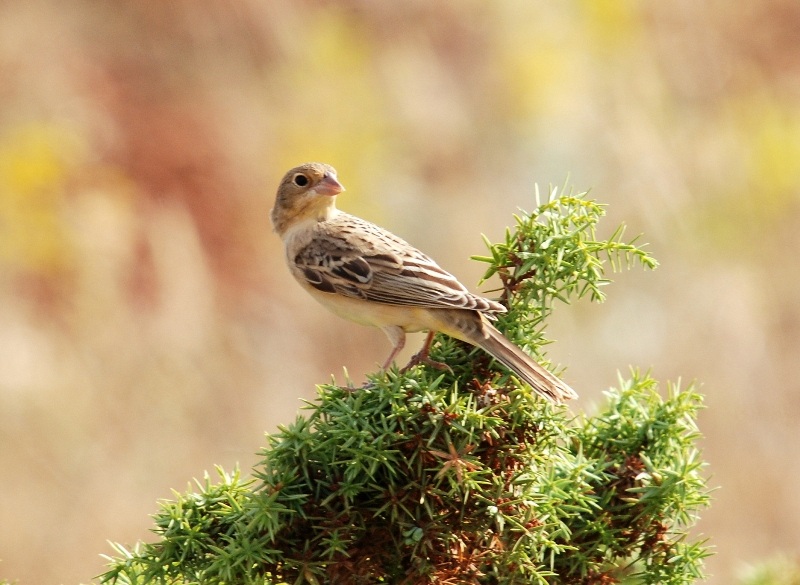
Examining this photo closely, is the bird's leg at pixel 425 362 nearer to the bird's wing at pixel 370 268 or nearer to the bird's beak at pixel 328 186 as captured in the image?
the bird's wing at pixel 370 268

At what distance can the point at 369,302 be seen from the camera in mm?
4168

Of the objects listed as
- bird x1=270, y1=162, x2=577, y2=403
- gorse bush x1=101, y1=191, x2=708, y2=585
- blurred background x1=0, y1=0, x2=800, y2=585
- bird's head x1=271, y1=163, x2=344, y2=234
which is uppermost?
blurred background x1=0, y1=0, x2=800, y2=585

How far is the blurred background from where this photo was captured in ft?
27.6

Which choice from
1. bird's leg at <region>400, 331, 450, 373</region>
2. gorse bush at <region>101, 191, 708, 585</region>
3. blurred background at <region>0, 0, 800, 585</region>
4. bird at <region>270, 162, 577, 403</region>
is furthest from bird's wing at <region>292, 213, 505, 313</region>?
blurred background at <region>0, 0, 800, 585</region>

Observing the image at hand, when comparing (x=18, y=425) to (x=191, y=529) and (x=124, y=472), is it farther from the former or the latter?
(x=191, y=529)

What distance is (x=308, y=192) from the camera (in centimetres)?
472

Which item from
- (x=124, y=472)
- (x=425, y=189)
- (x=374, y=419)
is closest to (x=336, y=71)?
(x=425, y=189)

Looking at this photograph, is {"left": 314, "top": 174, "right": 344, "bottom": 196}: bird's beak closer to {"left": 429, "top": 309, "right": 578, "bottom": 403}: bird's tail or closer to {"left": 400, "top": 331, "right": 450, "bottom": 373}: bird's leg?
{"left": 429, "top": 309, "right": 578, "bottom": 403}: bird's tail

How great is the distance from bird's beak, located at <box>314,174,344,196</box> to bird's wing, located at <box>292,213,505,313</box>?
0.54 ft

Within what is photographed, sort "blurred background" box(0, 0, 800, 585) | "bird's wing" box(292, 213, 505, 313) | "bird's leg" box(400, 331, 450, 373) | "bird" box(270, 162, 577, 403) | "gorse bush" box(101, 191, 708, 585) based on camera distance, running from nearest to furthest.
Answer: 1. "gorse bush" box(101, 191, 708, 585)
2. "bird's leg" box(400, 331, 450, 373)
3. "bird" box(270, 162, 577, 403)
4. "bird's wing" box(292, 213, 505, 313)
5. "blurred background" box(0, 0, 800, 585)

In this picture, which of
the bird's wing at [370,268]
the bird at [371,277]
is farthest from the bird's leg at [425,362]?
the bird's wing at [370,268]

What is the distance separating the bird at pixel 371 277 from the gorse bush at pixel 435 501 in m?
0.27

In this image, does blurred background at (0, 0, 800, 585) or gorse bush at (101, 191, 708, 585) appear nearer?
gorse bush at (101, 191, 708, 585)

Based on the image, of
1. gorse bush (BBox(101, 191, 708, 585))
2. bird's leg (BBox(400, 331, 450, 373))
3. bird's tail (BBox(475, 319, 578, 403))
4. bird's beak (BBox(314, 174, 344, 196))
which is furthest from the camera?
bird's beak (BBox(314, 174, 344, 196))
